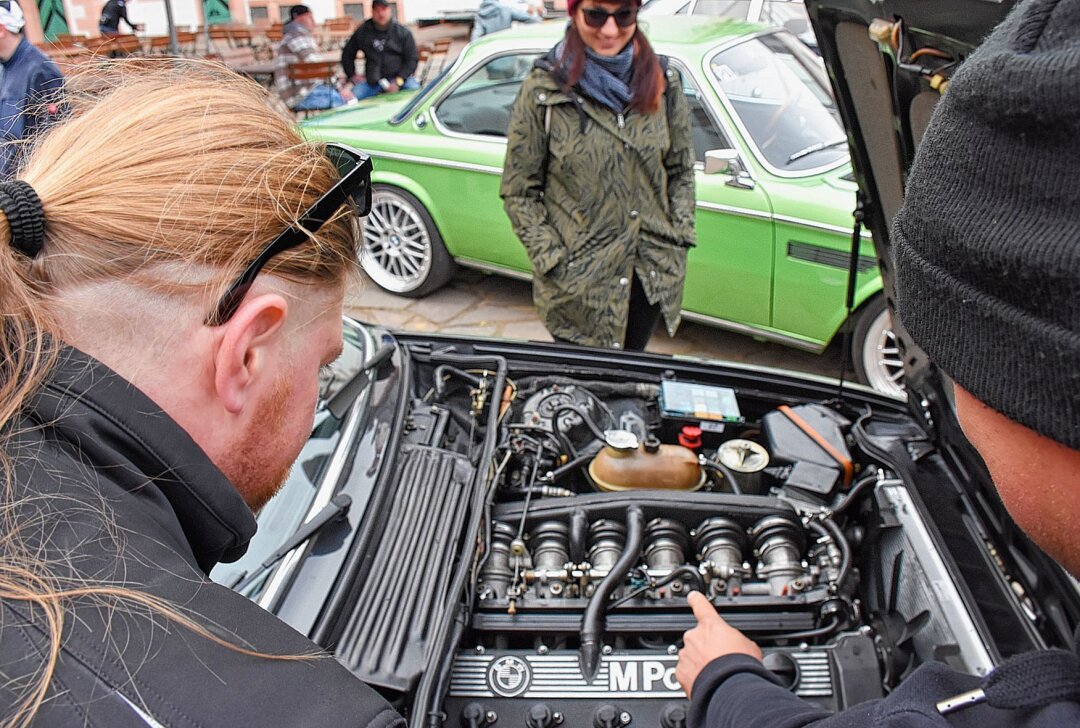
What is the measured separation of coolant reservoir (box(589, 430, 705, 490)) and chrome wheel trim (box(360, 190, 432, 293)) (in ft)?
10.1

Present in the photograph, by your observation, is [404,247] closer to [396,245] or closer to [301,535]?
[396,245]

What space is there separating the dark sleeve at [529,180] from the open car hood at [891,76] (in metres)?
1.16

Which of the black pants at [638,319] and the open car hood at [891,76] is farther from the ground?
the open car hood at [891,76]

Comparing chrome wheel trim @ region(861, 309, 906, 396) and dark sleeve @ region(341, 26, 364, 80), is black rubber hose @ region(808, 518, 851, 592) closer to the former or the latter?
chrome wheel trim @ region(861, 309, 906, 396)

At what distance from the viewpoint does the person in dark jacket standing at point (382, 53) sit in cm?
891

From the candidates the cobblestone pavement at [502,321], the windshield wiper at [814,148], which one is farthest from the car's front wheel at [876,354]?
the windshield wiper at [814,148]

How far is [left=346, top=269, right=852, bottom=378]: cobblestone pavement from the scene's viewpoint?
15.2 ft

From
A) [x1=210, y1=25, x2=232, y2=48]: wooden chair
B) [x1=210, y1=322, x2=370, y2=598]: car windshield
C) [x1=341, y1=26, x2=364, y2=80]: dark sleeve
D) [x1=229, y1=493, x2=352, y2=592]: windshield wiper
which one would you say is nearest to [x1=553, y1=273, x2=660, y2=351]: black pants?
[x1=210, y1=322, x2=370, y2=598]: car windshield

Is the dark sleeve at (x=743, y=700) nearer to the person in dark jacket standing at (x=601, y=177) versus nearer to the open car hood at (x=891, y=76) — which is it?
the open car hood at (x=891, y=76)

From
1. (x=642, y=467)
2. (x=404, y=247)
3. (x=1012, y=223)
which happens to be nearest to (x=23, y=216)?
(x=1012, y=223)

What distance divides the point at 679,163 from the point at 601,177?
1.21 feet

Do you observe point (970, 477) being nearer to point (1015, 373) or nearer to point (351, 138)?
point (1015, 373)

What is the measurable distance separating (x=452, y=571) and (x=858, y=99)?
1.51 m

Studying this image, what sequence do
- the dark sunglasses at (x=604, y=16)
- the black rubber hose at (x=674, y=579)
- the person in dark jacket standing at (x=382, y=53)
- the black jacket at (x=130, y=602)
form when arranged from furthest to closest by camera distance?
the person in dark jacket standing at (x=382, y=53), the dark sunglasses at (x=604, y=16), the black rubber hose at (x=674, y=579), the black jacket at (x=130, y=602)
